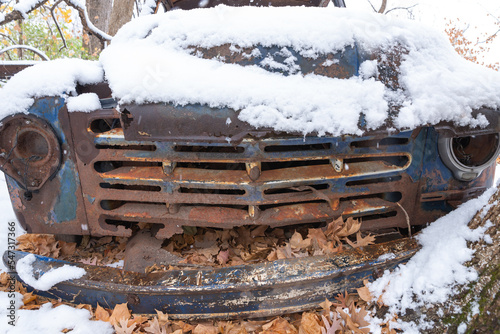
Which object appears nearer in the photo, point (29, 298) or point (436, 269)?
point (436, 269)

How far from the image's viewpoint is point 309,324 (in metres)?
1.62

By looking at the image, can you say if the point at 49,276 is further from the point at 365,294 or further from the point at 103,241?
→ the point at 365,294

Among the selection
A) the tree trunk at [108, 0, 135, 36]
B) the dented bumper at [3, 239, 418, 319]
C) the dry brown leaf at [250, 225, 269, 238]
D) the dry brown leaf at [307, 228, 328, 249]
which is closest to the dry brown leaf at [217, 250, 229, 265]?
the dry brown leaf at [250, 225, 269, 238]

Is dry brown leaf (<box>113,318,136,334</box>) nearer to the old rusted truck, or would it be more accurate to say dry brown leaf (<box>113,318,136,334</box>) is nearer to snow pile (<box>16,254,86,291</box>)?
the old rusted truck

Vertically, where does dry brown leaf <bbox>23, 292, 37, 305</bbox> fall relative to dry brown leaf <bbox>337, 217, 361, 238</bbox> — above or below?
below

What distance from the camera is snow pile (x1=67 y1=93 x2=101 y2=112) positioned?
1.79 meters

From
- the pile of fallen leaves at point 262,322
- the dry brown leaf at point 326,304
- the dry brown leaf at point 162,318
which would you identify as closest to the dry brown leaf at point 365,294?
the pile of fallen leaves at point 262,322

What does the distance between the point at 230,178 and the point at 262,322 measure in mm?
778

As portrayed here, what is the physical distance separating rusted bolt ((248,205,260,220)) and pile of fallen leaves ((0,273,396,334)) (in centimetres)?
54

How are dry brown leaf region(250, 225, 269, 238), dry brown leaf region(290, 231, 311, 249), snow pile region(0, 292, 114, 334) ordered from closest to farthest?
snow pile region(0, 292, 114, 334) < dry brown leaf region(290, 231, 311, 249) < dry brown leaf region(250, 225, 269, 238)

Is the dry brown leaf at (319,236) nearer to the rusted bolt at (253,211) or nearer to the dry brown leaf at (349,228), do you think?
the dry brown leaf at (349,228)

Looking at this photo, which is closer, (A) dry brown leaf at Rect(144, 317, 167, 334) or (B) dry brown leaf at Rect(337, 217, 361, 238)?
(A) dry brown leaf at Rect(144, 317, 167, 334)

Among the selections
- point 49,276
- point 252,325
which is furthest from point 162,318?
point 49,276

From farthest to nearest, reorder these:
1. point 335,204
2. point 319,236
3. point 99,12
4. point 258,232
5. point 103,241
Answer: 1. point 99,12
2. point 103,241
3. point 258,232
4. point 319,236
5. point 335,204
